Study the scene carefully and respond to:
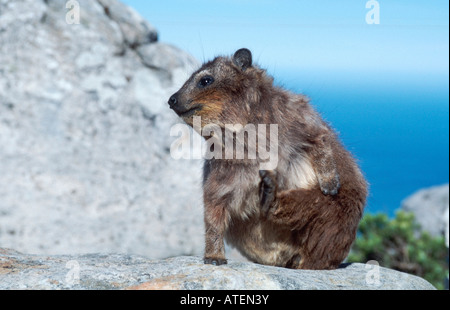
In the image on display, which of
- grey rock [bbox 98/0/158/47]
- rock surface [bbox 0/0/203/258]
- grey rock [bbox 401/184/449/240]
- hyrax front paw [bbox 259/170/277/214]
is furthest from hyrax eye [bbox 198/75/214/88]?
grey rock [bbox 401/184/449/240]

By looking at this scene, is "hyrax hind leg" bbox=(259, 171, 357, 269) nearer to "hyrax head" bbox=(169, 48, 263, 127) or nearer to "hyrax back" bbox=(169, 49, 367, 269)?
"hyrax back" bbox=(169, 49, 367, 269)

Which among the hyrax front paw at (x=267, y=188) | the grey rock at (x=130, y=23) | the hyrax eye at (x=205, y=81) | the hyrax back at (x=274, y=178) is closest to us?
the hyrax front paw at (x=267, y=188)

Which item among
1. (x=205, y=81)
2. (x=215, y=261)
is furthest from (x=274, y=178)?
(x=205, y=81)

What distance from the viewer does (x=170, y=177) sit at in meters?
11.0

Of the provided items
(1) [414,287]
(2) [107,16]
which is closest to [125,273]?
(1) [414,287]

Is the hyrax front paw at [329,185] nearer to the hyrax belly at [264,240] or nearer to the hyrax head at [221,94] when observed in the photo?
the hyrax belly at [264,240]

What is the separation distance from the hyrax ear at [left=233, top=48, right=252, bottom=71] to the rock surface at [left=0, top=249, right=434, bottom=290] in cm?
202

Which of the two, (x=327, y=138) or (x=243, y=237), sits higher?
(x=327, y=138)

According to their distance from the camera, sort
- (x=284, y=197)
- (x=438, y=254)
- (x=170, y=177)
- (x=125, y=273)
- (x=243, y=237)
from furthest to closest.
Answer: (x=438, y=254), (x=170, y=177), (x=243, y=237), (x=284, y=197), (x=125, y=273)

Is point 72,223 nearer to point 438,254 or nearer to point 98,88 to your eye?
point 98,88

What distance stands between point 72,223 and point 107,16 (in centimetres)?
419

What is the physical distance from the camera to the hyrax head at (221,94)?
612cm

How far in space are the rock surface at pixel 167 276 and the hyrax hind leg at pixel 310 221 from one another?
23cm

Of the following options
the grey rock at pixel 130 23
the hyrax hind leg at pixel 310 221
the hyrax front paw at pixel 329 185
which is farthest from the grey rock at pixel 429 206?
the hyrax front paw at pixel 329 185
